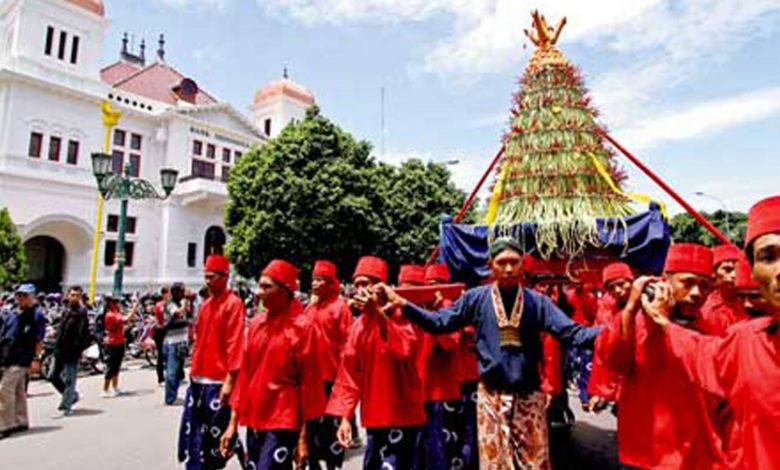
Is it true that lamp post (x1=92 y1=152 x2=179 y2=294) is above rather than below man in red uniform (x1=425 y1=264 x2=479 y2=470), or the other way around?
above

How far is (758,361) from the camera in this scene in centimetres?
166

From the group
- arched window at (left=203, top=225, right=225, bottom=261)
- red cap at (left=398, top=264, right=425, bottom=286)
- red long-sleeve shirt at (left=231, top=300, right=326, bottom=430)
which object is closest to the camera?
red long-sleeve shirt at (left=231, top=300, right=326, bottom=430)

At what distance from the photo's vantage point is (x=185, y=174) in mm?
29516

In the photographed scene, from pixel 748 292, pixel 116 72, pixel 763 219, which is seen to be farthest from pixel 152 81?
pixel 763 219

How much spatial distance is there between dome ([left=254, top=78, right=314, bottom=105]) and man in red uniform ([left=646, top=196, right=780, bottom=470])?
3565 cm

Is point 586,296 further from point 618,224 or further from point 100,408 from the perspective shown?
point 100,408

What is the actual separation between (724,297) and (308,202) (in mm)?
17492

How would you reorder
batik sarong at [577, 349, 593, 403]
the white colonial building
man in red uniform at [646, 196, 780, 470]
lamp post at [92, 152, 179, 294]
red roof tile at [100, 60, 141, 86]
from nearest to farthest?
man in red uniform at [646, 196, 780, 470] < batik sarong at [577, 349, 593, 403] < lamp post at [92, 152, 179, 294] < the white colonial building < red roof tile at [100, 60, 141, 86]

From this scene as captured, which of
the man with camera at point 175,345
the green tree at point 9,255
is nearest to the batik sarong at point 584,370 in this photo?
the man with camera at point 175,345

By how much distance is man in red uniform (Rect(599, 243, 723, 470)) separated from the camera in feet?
7.51

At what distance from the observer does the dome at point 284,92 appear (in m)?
35.2

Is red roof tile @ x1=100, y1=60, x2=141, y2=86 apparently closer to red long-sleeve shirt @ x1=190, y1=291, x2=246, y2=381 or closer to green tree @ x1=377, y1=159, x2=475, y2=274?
green tree @ x1=377, y1=159, x2=475, y2=274

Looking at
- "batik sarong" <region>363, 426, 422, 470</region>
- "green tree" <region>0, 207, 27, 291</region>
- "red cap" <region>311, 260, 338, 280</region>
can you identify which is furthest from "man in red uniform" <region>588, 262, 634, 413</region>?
"green tree" <region>0, 207, 27, 291</region>

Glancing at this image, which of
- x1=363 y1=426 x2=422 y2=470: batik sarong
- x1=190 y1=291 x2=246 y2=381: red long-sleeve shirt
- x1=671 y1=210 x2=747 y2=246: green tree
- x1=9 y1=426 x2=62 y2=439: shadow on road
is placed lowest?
x1=9 y1=426 x2=62 y2=439: shadow on road
